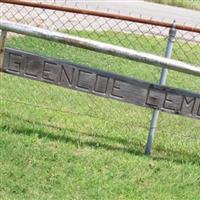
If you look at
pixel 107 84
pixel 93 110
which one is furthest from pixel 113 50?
pixel 93 110

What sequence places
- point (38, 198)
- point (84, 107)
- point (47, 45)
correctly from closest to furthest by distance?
1. point (38, 198)
2. point (84, 107)
3. point (47, 45)

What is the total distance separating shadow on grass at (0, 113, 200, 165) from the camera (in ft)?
15.3

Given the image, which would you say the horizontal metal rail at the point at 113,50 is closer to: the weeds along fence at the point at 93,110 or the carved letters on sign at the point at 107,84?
the carved letters on sign at the point at 107,84

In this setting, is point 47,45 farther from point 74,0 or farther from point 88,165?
point 74,0

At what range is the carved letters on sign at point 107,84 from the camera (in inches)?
Answer: 169

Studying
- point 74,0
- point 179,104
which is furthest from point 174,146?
point 74,0

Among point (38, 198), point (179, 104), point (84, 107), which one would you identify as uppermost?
point (179, 104)

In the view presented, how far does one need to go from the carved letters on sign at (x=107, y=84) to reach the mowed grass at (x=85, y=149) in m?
0.57

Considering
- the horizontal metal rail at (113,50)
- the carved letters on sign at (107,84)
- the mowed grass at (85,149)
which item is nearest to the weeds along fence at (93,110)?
the mowed grass at (85,149)

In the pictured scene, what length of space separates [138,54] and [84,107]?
183cm

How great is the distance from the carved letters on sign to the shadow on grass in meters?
0.57

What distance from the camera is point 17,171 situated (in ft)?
12.9

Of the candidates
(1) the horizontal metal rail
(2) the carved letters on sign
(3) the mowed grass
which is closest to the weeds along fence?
(3) the mowed grass

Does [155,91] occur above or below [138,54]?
below
